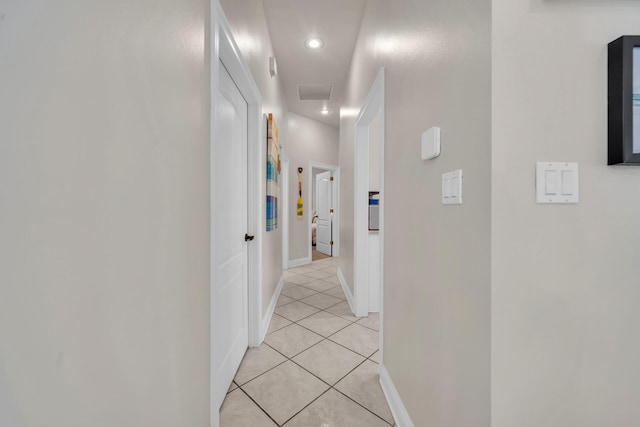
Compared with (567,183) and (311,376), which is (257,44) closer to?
(567,183)

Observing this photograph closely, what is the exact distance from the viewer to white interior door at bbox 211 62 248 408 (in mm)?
1326

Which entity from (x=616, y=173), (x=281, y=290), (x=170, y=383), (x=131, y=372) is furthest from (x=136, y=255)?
(x=281, y=290)

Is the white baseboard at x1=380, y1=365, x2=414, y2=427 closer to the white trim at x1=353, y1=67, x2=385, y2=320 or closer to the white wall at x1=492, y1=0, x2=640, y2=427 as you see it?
the white wall at x1=492, y1=0, x2=640, y2=427

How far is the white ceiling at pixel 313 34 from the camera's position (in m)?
2.39

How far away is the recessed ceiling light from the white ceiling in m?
0.04

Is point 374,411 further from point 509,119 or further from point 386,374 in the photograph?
point 509,119

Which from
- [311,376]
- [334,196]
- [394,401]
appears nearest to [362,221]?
[311,376]

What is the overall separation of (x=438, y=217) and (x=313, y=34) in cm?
266

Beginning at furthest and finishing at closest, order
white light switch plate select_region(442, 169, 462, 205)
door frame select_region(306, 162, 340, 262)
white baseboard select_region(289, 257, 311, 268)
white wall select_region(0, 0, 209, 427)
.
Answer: door frame select_region(306, 162, 340, 262), white baseboard select_region(289, 257, 311, 268), white light switch plate select_region(442, 169, 462, 205), white wall select_region(0, 0, 209, 427)

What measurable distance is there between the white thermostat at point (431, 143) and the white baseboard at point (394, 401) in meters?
1.24

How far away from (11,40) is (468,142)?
3.41 ft

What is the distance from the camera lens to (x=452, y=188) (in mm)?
904

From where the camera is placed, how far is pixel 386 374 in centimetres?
163

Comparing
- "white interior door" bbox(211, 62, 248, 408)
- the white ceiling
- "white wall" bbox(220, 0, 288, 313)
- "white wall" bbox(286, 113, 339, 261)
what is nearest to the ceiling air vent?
the white ceiling
